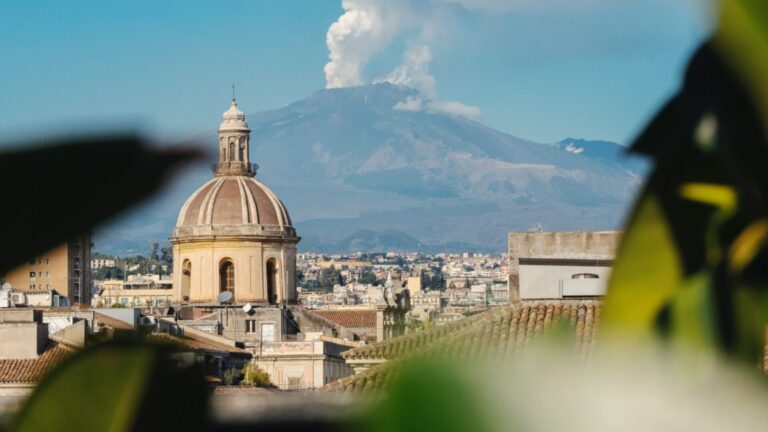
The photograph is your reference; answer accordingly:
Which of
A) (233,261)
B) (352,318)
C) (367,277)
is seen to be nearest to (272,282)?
(233,261)

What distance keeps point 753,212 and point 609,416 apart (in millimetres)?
89

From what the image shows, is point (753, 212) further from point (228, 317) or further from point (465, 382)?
point (228, 317)

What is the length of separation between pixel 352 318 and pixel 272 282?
8424 millimetres

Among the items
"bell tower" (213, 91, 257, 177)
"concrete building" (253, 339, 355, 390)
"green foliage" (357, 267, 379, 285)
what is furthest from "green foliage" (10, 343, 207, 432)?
"green foliage" (357, 267, 379, 285)

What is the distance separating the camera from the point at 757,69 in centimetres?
42

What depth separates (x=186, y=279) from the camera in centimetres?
5462

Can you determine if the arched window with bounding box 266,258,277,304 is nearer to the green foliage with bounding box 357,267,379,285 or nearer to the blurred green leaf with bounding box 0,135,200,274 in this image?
the blurred green leaf with bounding box 0,135,200,274

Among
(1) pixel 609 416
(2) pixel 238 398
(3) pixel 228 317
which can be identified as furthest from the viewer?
(3) pixel 228 317

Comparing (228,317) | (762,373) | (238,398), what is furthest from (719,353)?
(228,317)

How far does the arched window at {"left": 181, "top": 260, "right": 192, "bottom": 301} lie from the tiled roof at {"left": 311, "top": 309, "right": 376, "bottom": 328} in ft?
25.0

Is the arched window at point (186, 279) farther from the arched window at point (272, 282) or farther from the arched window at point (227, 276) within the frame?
the arched window at point (272, 282)

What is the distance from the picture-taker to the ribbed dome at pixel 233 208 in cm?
5400

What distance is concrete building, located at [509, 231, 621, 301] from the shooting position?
18469 mm

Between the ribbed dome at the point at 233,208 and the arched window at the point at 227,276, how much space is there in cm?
152
